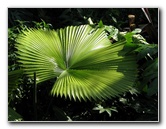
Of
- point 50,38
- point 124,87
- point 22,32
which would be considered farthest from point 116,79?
point 22,32

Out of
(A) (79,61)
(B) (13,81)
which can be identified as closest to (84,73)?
(A) (79,61)

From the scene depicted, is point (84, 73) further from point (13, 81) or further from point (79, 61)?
point (13, 81)

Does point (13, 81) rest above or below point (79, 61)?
below

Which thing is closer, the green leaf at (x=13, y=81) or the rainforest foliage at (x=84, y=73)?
the rainforest foliage at (x=84, y=73)

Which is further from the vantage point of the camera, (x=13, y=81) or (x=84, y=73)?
(x=13, y=81)

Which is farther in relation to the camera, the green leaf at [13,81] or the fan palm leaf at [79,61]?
the green leaf at [13,81]

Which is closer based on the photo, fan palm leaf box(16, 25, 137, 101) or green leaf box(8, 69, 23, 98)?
fan palm leaf box(16, 25, 137, 101)
